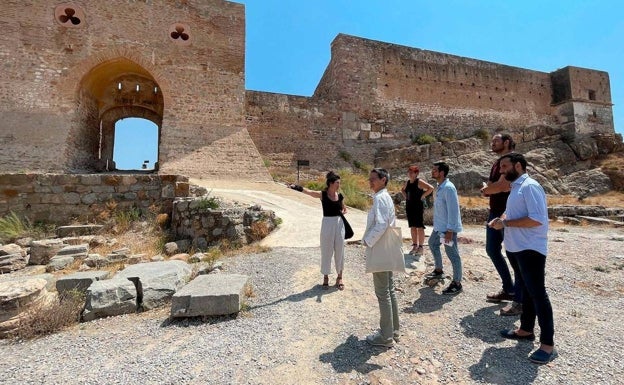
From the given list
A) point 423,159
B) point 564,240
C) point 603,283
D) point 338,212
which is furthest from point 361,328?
point 423,159

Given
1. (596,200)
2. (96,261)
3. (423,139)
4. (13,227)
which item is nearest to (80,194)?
(13,227)

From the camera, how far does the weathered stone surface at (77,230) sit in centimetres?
759

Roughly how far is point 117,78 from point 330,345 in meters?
17.0

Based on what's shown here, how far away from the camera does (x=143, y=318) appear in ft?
13.1

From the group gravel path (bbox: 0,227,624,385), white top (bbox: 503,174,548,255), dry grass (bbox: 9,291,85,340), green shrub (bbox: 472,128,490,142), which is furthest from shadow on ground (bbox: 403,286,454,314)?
green shrub (bbox: 472,128,490,142)

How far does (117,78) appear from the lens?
15781mm

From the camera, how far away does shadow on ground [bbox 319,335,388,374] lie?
2857 millimetres

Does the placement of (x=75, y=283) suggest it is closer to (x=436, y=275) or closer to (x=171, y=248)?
(x=171, y=248)

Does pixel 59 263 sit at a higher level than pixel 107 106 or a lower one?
lower

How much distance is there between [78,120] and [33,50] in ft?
9.07

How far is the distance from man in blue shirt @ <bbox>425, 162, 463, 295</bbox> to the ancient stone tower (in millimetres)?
10095

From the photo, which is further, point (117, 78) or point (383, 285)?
point (117, 78)

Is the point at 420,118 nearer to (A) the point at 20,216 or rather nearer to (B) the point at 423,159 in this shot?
(B) the point at 423,159

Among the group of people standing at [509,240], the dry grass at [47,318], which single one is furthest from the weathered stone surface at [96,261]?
the group of people standing at [509,240]
